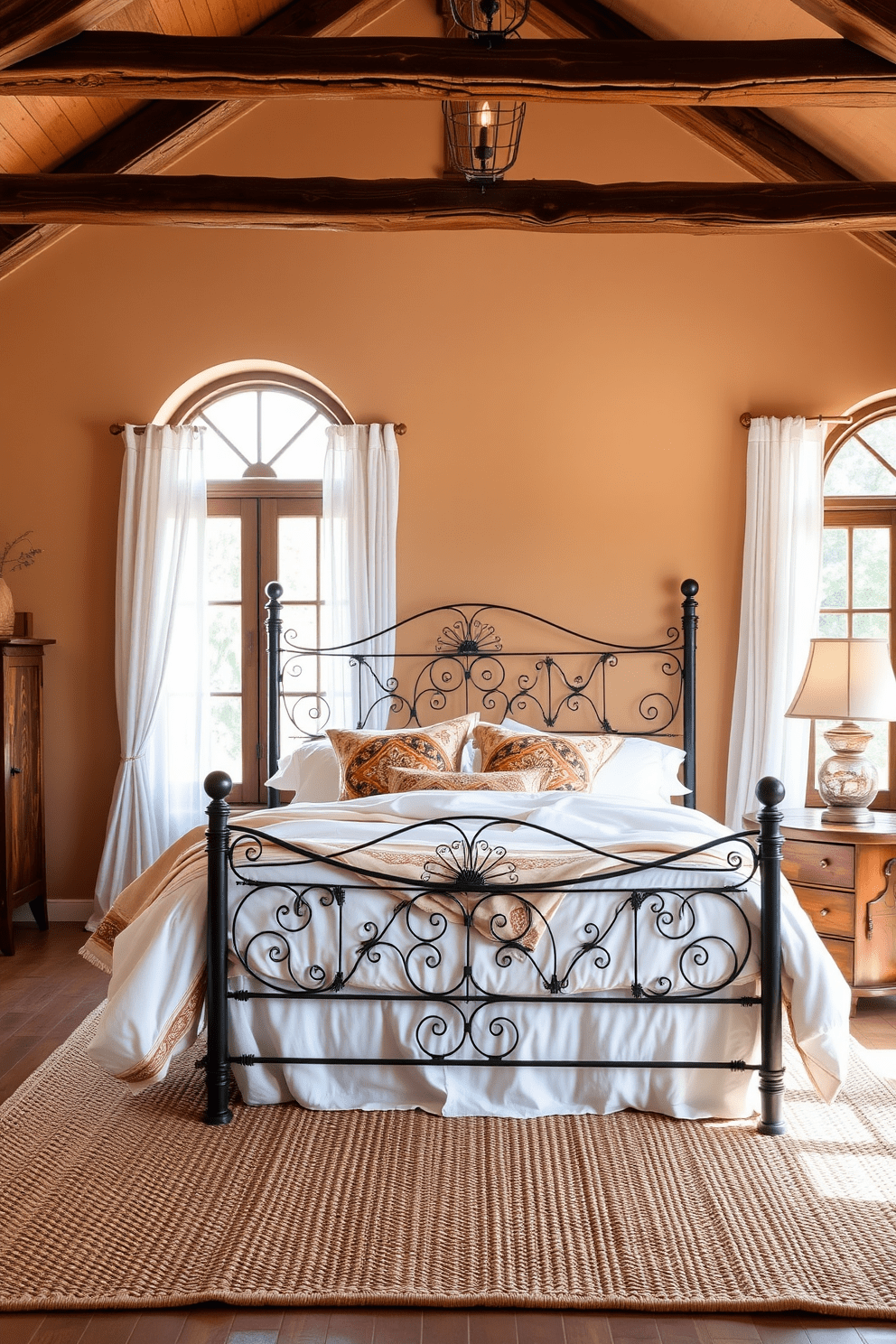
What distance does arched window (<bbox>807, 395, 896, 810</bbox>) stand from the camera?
512 centimetres

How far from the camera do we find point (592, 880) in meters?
2.92

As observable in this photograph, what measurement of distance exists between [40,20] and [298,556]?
2712 mm

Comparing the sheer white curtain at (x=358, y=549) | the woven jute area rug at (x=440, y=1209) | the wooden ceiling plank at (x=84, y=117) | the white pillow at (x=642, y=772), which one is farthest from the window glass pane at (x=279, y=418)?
the woven jute area rug at (x=440, y=1209)

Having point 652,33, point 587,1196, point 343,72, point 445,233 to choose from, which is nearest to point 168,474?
point 445,233

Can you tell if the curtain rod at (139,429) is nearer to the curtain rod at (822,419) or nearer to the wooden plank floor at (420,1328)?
the curtain rod at (822,419)

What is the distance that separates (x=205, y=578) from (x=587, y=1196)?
347cm

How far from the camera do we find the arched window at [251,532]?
5297 millimetres

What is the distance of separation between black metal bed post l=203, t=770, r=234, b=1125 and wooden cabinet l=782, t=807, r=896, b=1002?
213cm

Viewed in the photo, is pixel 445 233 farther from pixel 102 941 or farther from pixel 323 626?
pixel 102 941

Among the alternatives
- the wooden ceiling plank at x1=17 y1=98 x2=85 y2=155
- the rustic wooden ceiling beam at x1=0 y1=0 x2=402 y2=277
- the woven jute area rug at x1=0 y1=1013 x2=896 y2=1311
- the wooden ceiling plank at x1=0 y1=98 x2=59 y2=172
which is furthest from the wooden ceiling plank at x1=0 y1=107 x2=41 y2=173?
the woven jute area rug at x1=0 y1=1013 x2=896 y2=1311

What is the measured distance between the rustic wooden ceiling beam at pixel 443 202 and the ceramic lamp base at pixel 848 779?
178cm

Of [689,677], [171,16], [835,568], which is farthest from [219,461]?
[835,568]

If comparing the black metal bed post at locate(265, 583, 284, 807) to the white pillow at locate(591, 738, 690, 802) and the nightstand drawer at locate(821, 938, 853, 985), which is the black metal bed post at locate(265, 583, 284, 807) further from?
the nightstand drawer at locate(821, 938, 853, 985)

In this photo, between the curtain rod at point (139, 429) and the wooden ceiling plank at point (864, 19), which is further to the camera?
the curtain rod at point (139, 429)
